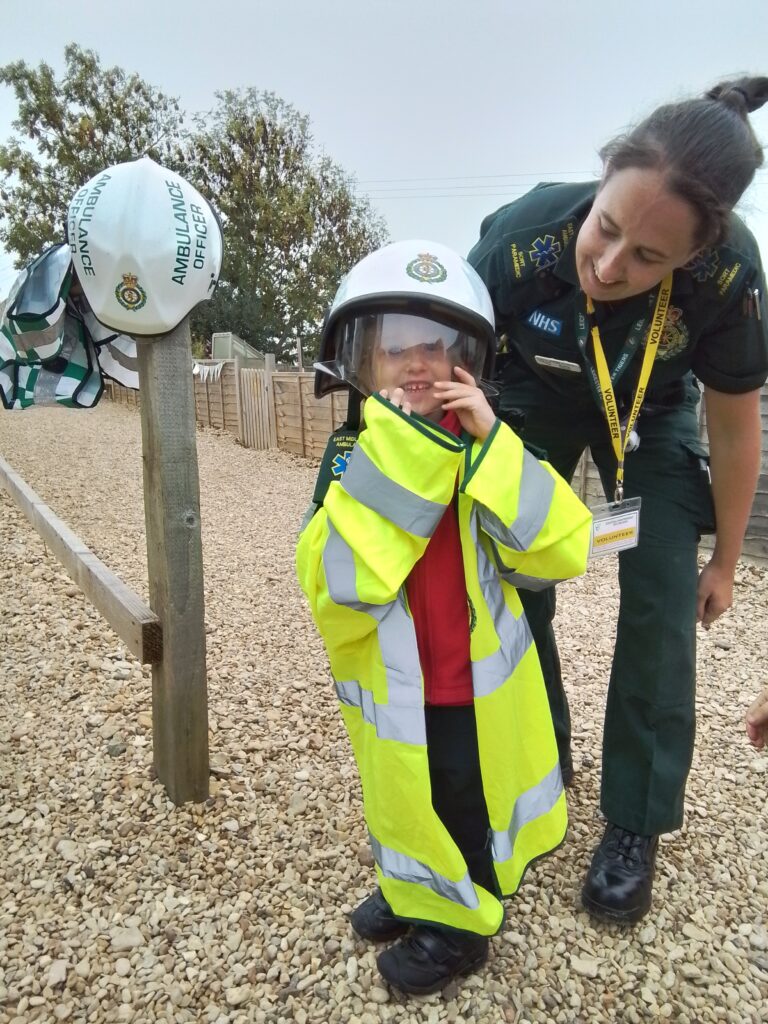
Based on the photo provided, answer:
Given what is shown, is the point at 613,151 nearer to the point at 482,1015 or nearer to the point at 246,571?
the point at 482,1015

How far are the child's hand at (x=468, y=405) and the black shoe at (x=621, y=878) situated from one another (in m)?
1.25

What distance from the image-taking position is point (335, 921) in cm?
188

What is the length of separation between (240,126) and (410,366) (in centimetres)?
2514

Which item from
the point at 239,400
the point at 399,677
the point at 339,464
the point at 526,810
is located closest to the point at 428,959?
the point at 526,810

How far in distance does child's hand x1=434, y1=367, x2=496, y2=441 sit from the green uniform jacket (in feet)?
1.22

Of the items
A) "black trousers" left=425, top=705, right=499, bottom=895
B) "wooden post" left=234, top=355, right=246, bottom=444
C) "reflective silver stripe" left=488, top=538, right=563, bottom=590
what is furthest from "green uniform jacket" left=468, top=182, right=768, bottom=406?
"wooden post" left=234, top=355, right=246, bottom=444

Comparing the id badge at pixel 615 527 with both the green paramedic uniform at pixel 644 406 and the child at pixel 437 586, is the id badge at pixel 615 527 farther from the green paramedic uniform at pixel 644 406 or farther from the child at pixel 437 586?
the child at pixel 437 586

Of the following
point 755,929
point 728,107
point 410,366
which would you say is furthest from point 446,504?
point 755,929

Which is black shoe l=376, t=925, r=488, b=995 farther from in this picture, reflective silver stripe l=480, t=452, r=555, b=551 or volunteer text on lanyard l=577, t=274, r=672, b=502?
volunteer text on lanyard l=577, t=274, r=672, b=502

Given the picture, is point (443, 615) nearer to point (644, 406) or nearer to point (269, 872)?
point (644, 406)

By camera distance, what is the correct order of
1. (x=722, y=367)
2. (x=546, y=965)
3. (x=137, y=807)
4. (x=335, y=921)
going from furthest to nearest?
(x=137, y=807), (x=335, y=921), (x=546, y=965), (x=722, y=367)

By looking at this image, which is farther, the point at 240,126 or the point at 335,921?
the point at 240,126

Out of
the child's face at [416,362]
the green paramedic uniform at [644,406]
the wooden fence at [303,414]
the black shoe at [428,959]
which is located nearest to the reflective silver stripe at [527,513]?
the child's face at [416,362]

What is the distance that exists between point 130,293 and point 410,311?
854 millimetres
